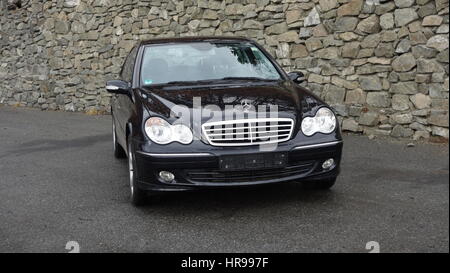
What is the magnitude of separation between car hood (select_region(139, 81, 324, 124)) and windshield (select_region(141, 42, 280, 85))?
0.35 meters

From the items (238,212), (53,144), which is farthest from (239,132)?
(53,144)

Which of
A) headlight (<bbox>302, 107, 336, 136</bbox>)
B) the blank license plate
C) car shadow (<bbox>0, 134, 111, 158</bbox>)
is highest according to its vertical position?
headlight (<bbox>302, 107, 336, 136</bbox>)

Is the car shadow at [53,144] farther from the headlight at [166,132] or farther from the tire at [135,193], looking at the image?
the headlight at [166,132]

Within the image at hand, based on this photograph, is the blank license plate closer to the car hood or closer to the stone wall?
the car hood

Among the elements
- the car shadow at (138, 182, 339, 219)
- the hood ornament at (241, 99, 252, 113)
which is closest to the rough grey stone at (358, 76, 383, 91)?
the car shadow at (138, 182, 339, 219)

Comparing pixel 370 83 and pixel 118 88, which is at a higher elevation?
pixel 118 88

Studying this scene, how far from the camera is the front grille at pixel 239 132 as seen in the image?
448 cm

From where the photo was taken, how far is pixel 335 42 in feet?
28.2

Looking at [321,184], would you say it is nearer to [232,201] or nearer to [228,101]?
[232,201]

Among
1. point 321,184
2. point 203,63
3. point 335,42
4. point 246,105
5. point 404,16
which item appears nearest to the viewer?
point 246,105

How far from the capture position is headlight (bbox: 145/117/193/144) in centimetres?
448

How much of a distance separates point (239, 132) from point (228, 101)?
41 cm

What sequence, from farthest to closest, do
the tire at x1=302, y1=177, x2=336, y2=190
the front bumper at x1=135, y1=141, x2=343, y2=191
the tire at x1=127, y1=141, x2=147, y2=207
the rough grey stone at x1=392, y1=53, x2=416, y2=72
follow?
the rough grey stone at x1=392, y1=53, x2=416, y2=72 → the tire at x1=302, y1=177, x2=336, y2=190 → the tire at x1=127, y1=141, x2=147, y2=207 → the front bumper at x1=135, y1=141, x2=343, y2=191

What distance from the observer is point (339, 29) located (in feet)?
28.0
